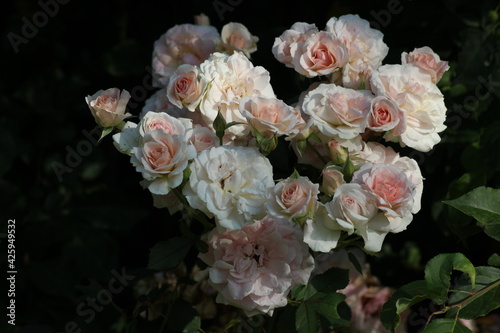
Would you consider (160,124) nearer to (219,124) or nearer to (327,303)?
(219,124)

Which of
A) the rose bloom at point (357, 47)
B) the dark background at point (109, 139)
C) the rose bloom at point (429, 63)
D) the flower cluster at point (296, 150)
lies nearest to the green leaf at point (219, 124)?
the flower cluster at point (296, 150)

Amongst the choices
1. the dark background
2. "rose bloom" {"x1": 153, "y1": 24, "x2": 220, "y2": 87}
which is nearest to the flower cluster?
"rose bloom" {"x1": 153, "y1": 24, "x2": 220, "y2": 87}

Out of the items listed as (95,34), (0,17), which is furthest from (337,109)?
(0,17)

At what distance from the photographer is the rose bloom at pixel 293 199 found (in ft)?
3.09

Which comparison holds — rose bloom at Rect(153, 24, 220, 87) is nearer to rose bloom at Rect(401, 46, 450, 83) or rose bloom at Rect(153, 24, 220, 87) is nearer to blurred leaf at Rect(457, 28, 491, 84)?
rose bloom at Rect(401, 46, 450, 83)

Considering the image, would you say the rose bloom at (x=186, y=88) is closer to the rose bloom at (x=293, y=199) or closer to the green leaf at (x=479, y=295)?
the rose bloom at (x=293, y=199)

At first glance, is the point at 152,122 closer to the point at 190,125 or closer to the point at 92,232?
the point at 190,125

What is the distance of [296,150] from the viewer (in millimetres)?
1087

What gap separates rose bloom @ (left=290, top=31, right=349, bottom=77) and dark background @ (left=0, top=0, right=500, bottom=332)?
1.24 feet

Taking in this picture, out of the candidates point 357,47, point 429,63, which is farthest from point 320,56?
point 429,63

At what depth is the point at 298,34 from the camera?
1.19 meters

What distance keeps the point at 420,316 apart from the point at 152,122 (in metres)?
0.85

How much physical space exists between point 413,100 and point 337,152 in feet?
0.51

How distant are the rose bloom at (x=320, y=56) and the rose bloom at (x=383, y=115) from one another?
4.5 inches
